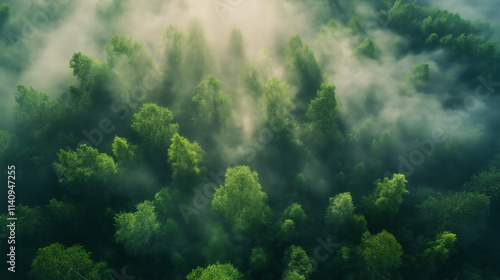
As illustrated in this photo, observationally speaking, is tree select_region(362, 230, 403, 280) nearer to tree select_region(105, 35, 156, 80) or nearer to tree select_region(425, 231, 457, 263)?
tree select_region(425, 231, 457, 263)

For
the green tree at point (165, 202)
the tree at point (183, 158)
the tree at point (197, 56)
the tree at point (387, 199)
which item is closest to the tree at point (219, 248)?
the green tree at point (165, 202)

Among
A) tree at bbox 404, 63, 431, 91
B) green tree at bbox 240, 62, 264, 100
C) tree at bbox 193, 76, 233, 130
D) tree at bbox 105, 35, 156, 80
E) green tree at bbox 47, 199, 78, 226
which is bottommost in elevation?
green tree at bbox 47, 199, 78, 226

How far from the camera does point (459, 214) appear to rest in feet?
176

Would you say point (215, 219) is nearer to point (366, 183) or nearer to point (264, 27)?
point (366, 183)

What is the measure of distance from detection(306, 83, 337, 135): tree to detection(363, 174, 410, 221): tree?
53.2 feet

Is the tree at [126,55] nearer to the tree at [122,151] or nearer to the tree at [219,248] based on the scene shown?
the tree at [122,151]

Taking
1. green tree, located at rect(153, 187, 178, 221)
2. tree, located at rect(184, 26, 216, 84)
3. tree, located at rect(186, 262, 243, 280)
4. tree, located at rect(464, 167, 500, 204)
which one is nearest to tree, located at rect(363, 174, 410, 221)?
tree, located at rect(464, 167, 500, 204)

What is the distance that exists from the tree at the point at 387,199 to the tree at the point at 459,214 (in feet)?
27.0

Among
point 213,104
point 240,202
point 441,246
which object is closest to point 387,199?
point 441,246

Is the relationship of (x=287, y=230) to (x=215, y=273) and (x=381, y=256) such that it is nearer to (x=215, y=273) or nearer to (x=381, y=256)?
(x=215, y=273)

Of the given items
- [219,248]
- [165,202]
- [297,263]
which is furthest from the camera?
[165,202]

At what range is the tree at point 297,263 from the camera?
156 ft

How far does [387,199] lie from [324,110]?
20942 mm

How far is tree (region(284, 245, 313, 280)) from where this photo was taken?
47500 mm
